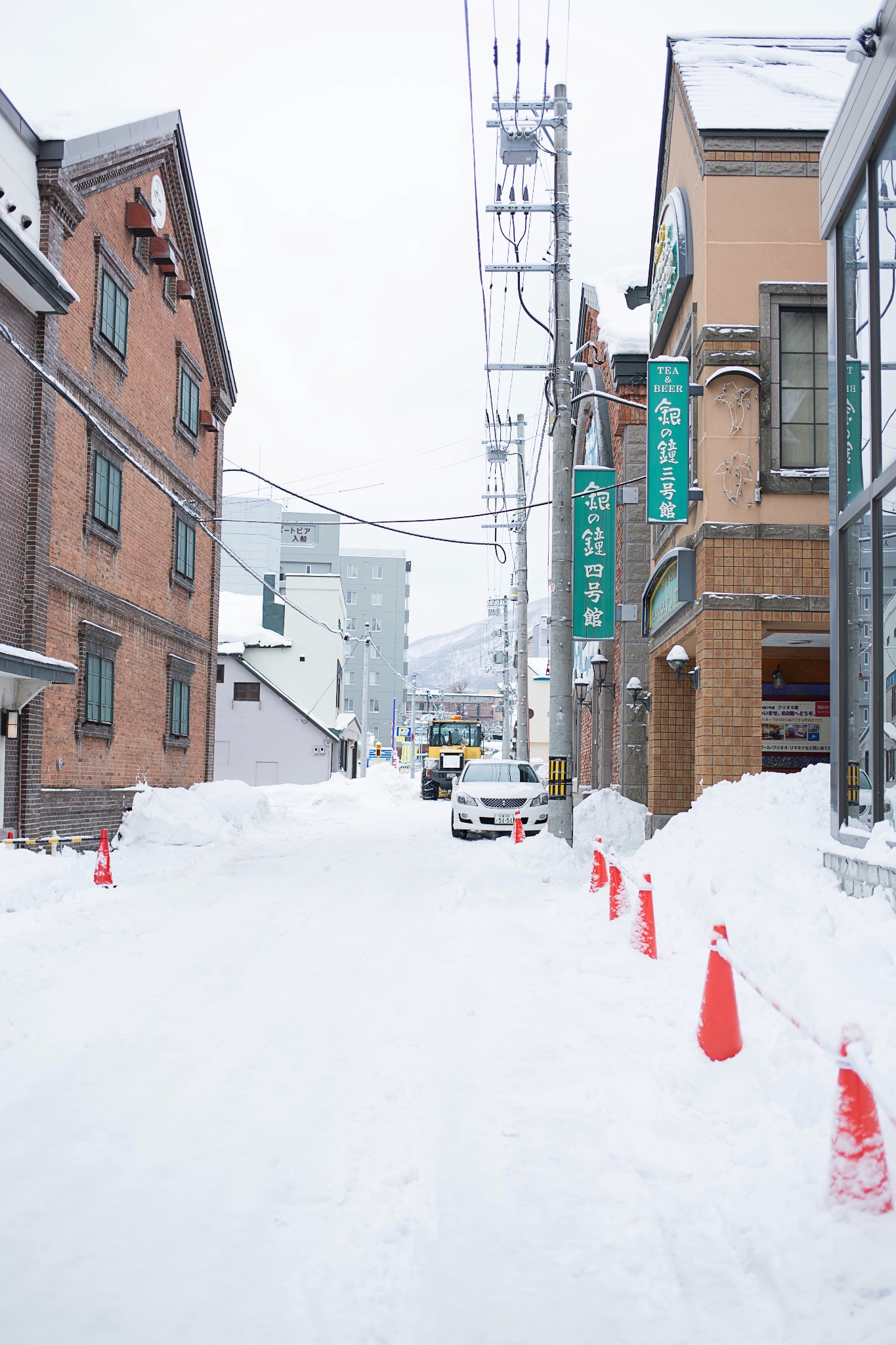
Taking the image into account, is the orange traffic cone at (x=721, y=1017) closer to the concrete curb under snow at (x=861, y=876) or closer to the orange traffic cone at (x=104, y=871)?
the concrete curb under snow at (x=861, y=876)

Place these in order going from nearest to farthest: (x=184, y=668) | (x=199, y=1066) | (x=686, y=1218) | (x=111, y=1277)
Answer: (x=111, y=1277)
(x=686, y=1218)
(x=199, y=1066)
(x=184, y=668)

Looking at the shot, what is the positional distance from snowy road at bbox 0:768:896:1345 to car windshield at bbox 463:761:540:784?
11987mm

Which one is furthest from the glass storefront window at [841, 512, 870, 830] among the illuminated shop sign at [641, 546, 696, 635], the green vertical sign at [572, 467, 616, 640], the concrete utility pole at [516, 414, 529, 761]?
the concrete utility pole at [516, 414, 529, 761]

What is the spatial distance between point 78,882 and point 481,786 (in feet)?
31.9

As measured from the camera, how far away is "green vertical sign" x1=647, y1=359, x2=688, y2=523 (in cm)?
1510

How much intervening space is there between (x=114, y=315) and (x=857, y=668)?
14.3 m

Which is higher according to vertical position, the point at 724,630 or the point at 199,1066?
the point at 724,630

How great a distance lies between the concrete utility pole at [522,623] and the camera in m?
32.7

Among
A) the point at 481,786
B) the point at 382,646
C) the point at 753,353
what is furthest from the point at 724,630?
the point at 382,646

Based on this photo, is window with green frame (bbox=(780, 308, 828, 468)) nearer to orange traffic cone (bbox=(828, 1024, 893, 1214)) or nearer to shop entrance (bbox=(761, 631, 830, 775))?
shop entrance (bbox=(761, 631, 830, 775))

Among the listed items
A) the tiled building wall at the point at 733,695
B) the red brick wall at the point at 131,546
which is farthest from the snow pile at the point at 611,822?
the red brick wall at the point at 131,546

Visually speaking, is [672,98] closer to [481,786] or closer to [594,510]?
[594,510]

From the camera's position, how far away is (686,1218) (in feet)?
13.4

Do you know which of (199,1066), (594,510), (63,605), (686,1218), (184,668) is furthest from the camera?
(184,668)
